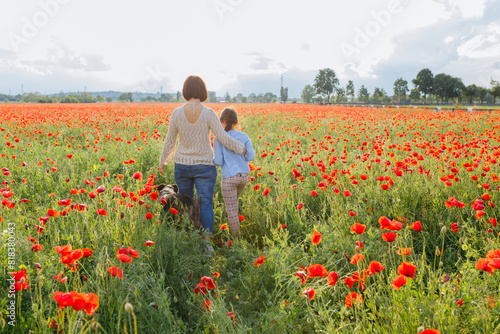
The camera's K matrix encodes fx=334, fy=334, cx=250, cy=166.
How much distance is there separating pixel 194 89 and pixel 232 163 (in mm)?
858

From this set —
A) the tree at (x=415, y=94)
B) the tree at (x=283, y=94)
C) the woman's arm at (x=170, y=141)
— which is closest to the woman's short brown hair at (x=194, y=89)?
the woman's arm at (x=170, y=141)

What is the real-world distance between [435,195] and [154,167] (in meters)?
4.15

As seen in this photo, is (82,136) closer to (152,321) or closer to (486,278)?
(152,321)

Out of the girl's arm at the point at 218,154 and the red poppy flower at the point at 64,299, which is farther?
the girl's arm at the point at 218,154

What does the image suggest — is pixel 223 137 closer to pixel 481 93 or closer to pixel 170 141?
pixel 170 141

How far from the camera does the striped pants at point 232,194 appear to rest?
3580 millimetres

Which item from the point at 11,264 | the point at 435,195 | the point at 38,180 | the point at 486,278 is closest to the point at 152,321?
the point at 11,264

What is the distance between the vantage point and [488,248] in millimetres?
2531

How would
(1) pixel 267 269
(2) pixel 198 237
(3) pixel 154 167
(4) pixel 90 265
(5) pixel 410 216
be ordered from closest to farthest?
1. (4) pixel 90 265
2. (1) pixel 267 269
3. (2) pixel 198 237
4. (5) pixel 410 216
5. (3) pixel 154 167

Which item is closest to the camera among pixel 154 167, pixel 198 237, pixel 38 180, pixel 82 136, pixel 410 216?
pixel 198 237

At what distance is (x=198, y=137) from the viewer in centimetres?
339

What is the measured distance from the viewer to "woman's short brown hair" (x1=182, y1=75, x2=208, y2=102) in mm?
3318

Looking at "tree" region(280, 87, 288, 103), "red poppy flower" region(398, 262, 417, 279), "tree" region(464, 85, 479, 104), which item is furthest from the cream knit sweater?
"tree" region(464, 85, 479, 104)

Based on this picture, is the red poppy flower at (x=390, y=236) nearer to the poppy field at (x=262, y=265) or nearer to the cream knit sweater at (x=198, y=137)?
the poppy field at (x=262, y=265)
